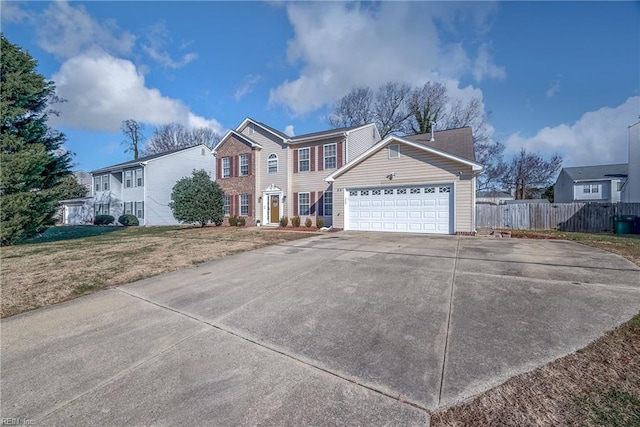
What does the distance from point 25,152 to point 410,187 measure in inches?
689

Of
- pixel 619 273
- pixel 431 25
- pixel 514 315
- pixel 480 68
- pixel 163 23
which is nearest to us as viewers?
pixel 514 315

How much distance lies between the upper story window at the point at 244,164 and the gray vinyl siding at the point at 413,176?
7.93 metres

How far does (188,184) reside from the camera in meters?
19.6

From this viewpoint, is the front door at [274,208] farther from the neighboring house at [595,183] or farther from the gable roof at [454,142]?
the neighboring house at [595,183]

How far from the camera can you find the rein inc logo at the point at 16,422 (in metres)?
2.16

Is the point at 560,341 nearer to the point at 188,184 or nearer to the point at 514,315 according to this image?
the point at 514,315

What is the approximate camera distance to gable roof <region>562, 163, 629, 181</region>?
33.5 metres

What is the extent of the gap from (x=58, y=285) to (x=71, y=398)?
4677mm

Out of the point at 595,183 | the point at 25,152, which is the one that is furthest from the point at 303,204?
the point at 595,183

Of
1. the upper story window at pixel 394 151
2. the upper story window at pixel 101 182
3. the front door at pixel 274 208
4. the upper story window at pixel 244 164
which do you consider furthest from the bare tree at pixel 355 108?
the upper story window at pixel 101 182

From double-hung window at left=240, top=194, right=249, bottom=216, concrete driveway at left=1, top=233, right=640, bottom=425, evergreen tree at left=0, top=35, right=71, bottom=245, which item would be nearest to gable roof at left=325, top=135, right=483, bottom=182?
concrete driveway at left=1, top=233, right=640, bottom=425

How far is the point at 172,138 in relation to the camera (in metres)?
44.5

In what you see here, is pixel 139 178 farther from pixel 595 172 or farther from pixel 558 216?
pixel 595 172

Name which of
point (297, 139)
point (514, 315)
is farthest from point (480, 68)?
point (514, 315)
